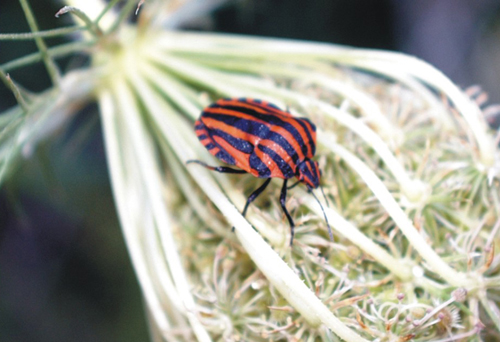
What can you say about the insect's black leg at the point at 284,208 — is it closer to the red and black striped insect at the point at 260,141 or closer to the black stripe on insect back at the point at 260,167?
the red and black striped insect at the point at 260,141

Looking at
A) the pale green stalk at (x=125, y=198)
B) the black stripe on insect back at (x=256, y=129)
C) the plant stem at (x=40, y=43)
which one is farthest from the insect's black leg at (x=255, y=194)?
the plant stem at (x=40, y=43)

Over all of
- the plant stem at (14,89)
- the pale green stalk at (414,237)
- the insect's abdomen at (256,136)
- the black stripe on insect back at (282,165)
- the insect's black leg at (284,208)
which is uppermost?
the plant stem at (14,89)

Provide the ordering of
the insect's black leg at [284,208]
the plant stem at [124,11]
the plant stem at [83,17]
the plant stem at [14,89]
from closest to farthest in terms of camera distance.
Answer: the plant stem at [83,17]
the plant stem at [14,89]
the insect's black leg at [284,208]
the plant stem at [124,11]

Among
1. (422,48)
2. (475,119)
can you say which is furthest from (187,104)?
(422,48)

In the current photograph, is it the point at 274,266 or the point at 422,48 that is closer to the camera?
the point at 274,266

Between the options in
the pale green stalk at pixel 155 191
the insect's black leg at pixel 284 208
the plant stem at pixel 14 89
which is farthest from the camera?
the pale green stalk at pixel 155 191

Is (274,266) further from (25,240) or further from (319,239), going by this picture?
(25,240)

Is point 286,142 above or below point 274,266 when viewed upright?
above
